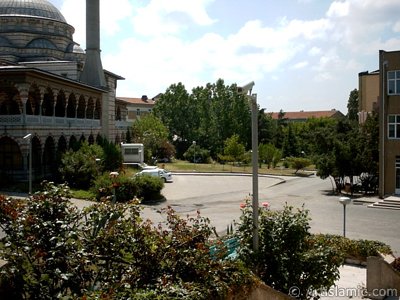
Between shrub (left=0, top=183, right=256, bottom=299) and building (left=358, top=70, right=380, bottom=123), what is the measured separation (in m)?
36.4

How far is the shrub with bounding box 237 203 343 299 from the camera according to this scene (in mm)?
8984

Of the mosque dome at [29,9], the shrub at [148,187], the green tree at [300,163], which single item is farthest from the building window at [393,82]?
the mosque dome at [29,9]

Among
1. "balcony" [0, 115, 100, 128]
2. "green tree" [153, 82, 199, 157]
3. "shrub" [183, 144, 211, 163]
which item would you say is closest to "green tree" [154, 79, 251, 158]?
"green tree" [153, 82, 199, 157]

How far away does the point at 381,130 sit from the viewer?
2939 centimetres

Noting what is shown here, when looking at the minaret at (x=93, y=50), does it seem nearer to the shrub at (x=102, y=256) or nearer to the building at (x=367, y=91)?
the building at (x=367, y=91)

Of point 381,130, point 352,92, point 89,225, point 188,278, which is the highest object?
point 352,92

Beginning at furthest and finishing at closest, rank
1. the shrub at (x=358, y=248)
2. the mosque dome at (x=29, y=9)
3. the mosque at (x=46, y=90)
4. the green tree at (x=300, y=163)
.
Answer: the mosque dome at (x=29, y=9), the green tree at (x=300, y=163), the mosque at (x=46, y=90), the shrub at (x=358, y=248)

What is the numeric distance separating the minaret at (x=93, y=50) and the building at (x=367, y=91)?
26.6 metres

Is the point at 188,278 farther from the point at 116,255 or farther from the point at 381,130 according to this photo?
the point at 381,130

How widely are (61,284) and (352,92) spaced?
89013 millimetres

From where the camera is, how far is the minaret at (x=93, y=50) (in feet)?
155

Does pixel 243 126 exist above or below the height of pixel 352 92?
below

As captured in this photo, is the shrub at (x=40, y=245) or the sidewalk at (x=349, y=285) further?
the sidewalk at (x=349, y=285)

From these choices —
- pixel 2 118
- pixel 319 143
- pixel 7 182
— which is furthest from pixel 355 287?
pixel 2 118
